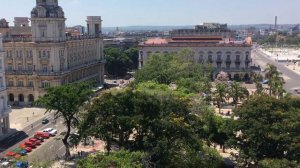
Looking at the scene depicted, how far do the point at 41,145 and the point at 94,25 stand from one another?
204 ft

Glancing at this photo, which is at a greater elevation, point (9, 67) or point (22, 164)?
point (9, 67)

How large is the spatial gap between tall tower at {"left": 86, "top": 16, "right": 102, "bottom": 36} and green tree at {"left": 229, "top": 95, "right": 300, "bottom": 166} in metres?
77.3

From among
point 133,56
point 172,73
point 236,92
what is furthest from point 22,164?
point 133,56

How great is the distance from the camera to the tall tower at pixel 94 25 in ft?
396

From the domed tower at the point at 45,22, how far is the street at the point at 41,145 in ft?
78.9

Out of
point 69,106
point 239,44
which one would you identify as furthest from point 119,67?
point 69,106

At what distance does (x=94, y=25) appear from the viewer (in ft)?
400

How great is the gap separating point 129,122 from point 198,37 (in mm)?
106393

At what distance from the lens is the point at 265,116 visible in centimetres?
4934

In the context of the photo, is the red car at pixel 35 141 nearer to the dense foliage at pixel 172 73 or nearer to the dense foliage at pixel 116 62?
the dense foliage at pixel 172 73

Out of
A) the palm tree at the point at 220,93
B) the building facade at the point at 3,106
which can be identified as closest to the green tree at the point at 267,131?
the palm tree at the point at 220,93

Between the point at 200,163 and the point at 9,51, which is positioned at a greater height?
the point at 9,51

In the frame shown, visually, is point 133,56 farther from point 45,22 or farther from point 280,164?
point 280,164

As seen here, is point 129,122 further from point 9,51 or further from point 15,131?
point 9,51
